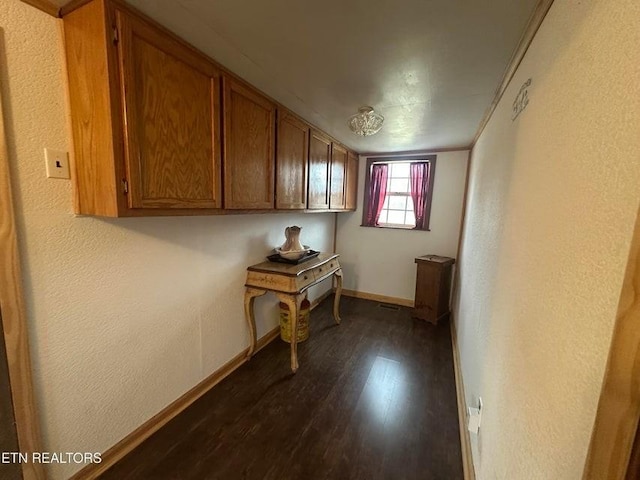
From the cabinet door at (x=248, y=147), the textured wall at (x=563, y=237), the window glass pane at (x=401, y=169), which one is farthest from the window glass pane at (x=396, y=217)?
the textured wall at (x=563, y=237)

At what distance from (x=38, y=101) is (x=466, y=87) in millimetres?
2166

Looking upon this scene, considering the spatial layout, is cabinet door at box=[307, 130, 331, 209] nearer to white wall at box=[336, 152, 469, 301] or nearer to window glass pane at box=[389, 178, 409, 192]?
white wall at box=[336, 152, 469, 301]

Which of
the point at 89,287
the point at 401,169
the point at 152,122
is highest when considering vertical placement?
the point at 401,169

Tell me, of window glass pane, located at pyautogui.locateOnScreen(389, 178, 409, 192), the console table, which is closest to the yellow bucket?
the console table

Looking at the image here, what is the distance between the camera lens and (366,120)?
2.11 m

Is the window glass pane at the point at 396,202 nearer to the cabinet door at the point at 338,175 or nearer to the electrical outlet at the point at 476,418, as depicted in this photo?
the cabinet door at the point at 338,175

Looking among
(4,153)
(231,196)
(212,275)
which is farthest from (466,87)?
(4,153)

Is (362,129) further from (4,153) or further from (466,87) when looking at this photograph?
(4,153)

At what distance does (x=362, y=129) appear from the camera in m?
2.18

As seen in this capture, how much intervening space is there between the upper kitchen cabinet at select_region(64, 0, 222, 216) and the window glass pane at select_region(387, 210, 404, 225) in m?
2.99

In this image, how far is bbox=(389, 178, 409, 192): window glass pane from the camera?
146 inches

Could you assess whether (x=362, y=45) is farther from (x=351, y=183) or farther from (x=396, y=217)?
(x=396, y=217)

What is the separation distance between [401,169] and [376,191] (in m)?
0.45

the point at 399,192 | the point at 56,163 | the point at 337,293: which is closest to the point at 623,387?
the point at 56,163
